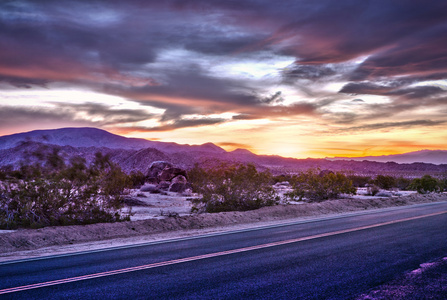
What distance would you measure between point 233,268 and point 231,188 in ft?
45.6

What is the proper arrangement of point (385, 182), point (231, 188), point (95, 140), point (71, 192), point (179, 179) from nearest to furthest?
point (71, 192)
point (231, 188)
point (179, 179)
point (385, 182)
point (95, 140)

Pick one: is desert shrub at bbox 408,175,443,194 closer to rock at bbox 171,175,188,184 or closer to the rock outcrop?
rock at bbox 171,175,188,184

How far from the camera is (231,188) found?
840 inches

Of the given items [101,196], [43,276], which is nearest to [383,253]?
[43,276]

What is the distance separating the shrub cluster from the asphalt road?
554cm

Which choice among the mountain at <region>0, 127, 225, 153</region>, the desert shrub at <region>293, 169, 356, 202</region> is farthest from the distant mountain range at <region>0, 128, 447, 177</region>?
the desert shrub at <region>293, 169, 356, 202</region>

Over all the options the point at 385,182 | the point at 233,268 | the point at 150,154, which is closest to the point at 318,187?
the point at 233,268

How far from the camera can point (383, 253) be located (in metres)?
8.66

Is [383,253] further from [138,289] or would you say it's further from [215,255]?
[138,289]

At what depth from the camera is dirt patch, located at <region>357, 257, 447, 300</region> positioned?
5.64m

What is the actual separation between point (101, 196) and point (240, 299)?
485 inches

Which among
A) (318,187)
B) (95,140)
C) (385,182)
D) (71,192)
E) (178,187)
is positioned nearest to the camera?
(71,192)

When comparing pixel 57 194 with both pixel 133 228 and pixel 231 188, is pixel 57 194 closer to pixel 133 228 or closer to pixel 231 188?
pixel 133 228

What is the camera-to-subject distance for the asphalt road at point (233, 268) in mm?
5914
